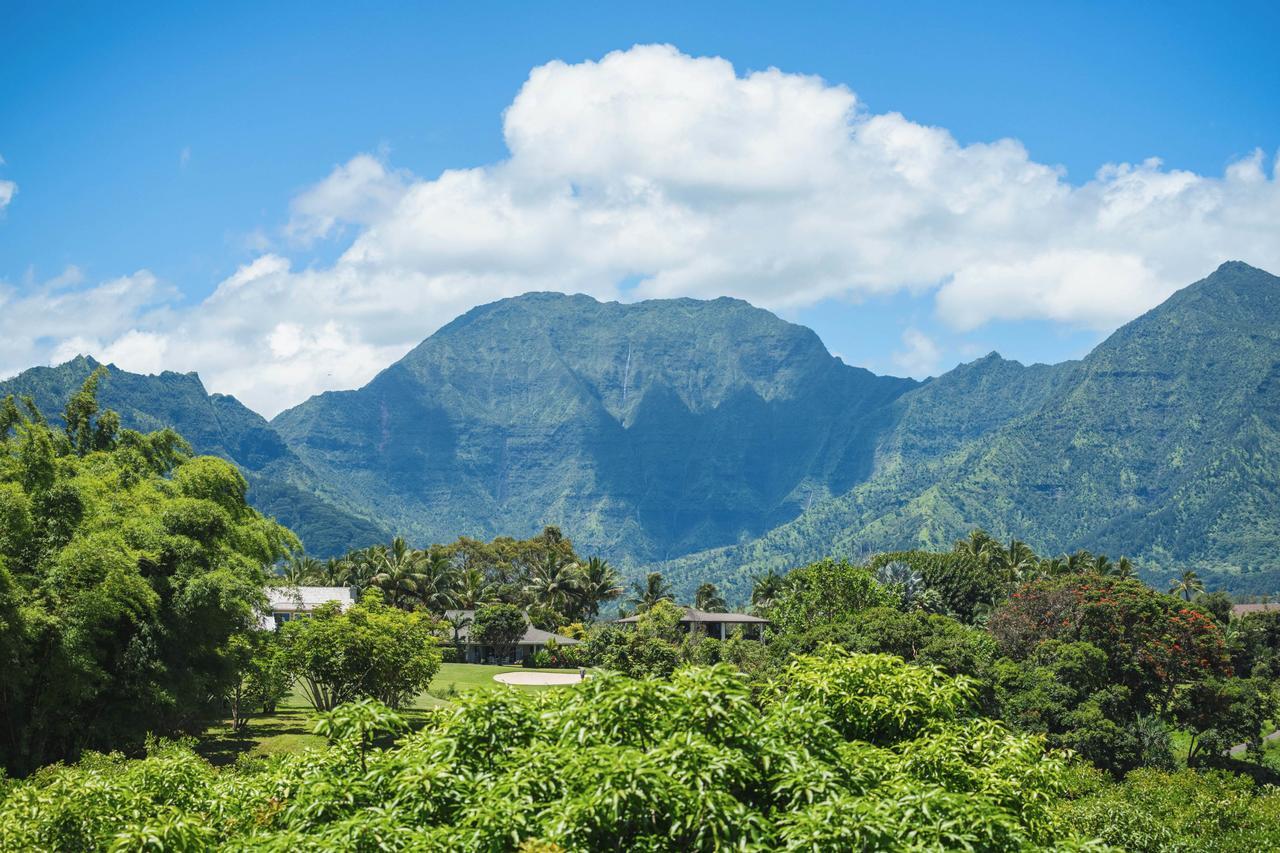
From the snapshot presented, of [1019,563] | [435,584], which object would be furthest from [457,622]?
[1019,563]

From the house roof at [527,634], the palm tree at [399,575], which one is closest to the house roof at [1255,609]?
the house roof at [527,634]

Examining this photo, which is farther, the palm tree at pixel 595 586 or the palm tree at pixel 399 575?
the palm tree at pixel 595 586

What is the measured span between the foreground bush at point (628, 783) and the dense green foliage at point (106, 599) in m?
13.8

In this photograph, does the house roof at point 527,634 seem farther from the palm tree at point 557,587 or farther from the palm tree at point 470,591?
the palm tree at point 557,587

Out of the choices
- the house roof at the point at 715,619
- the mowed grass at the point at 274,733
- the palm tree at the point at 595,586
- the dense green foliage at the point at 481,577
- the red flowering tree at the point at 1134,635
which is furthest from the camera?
the palm tree at the point at 595,586

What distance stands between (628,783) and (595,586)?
84.5 metres

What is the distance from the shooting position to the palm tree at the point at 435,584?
263 ft

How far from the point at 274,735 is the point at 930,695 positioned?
94.2ft

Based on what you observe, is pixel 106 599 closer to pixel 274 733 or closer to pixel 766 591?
pixel 274 733

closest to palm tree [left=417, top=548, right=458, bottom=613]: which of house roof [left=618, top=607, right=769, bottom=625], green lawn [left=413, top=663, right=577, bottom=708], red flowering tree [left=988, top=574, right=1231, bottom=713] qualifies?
green lawn [left=413, top=663, right=577, bottom=708]

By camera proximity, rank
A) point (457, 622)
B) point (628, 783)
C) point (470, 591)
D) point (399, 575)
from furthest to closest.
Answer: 1. point (470, 591)
2. point (399, 575)
3. point (457, 622)
4. point (628, 783)

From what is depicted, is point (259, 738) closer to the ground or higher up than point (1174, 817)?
higher up

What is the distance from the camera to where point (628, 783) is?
8.69 meters

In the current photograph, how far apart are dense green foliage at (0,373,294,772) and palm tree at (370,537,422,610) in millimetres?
46027
